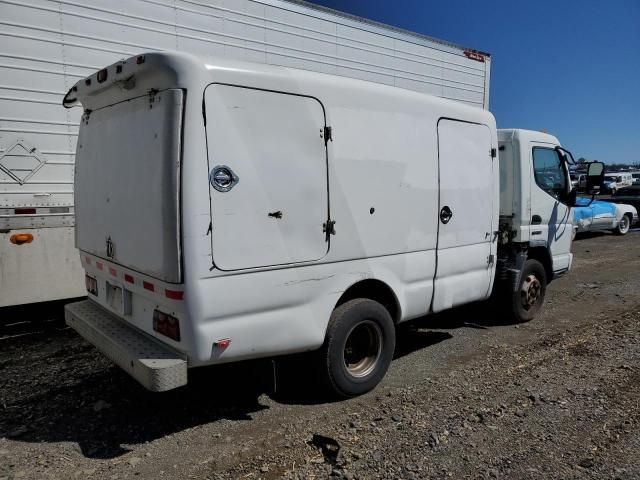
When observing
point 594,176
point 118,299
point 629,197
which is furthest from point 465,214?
point 629,197

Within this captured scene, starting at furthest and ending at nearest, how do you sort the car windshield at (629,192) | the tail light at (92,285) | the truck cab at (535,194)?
the car windshield at (629,192), the truck cab at (535,194), the tail light at (92,285)

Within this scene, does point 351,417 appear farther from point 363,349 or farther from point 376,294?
point 376,294

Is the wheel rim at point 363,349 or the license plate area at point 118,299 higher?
the license plate area at point 118,299

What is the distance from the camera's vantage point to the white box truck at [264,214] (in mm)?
3059

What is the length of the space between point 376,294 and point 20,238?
3683 millimetres

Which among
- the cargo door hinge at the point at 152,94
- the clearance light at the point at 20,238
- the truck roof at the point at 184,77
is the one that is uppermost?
the truck roof at the point at 184,77

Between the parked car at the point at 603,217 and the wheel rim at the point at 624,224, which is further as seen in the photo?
the wheel rim at the point at 624,224

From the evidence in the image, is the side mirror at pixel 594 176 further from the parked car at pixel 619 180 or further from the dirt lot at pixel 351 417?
the parked car at pixel 619 180

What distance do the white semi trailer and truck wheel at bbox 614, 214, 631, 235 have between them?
1405 centimetres

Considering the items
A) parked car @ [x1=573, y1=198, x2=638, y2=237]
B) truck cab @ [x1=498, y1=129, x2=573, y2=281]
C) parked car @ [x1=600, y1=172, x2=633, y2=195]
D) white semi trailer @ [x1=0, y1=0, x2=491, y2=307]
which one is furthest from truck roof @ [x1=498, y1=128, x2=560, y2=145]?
parked car @ [x1=600, y1=172, x2=633, y2=195]

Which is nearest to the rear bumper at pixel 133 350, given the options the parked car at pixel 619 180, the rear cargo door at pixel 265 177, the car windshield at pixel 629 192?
the rear cargo door at pixel 265 177

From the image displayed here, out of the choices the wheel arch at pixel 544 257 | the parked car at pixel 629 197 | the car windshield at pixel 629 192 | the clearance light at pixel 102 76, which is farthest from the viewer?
the car windshield at pixel 629 192

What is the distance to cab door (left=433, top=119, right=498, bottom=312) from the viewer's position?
4668 millimetres

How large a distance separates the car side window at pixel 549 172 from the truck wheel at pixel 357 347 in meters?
3.21
